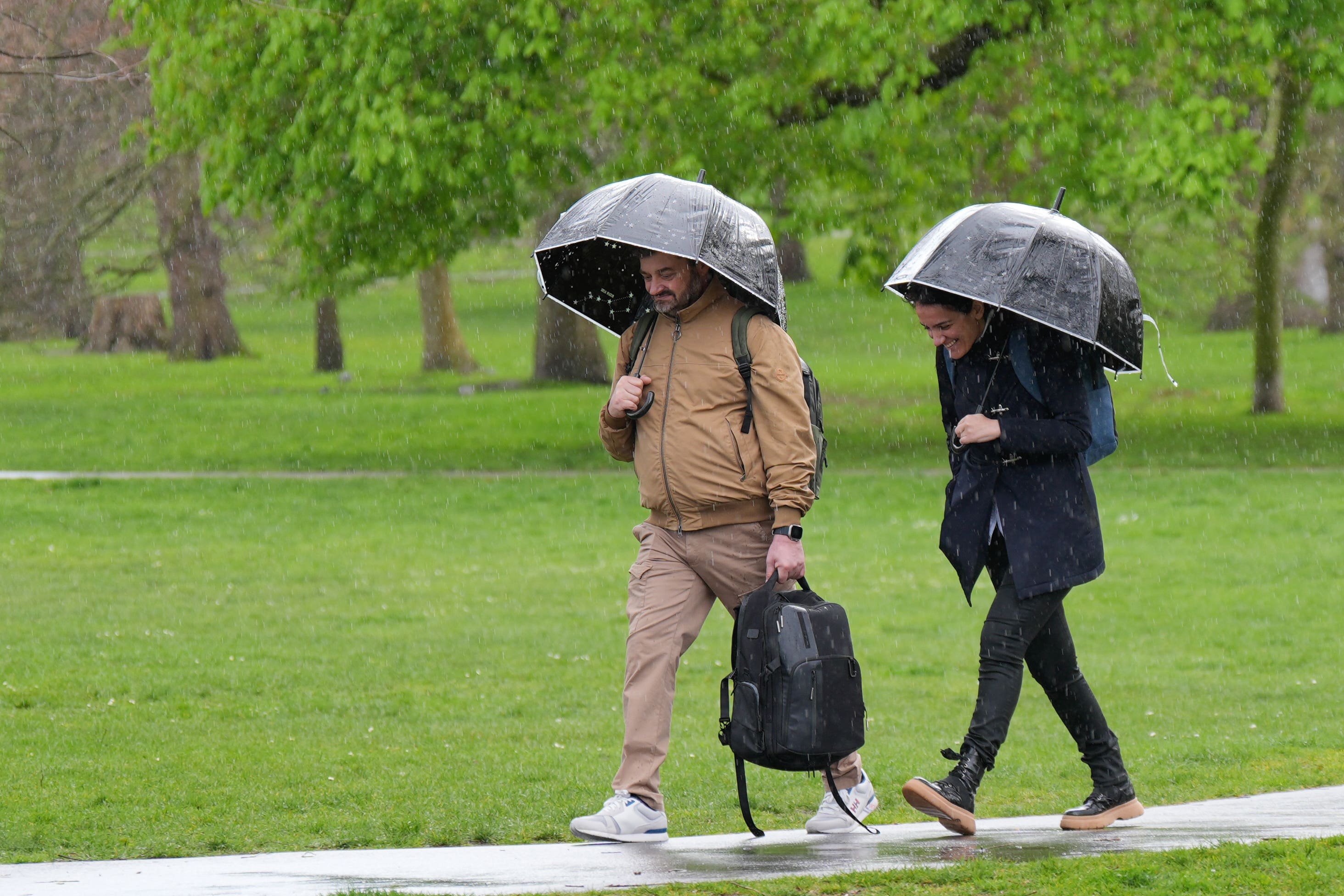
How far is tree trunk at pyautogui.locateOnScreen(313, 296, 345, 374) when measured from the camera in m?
39.7

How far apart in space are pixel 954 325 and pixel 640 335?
980 millimetres

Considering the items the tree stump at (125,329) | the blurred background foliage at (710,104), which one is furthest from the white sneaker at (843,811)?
the tree stump at (125,329)

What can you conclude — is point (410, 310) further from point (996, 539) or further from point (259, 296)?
point (996, 539)

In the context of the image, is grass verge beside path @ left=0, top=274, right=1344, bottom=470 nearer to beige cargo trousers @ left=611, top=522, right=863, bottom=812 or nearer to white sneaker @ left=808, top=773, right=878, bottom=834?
white sneaker @ left=808, top=773, right=878, bottom=834

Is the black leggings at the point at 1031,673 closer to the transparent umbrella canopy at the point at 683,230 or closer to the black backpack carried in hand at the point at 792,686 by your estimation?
the black backpack carried in hand at the point at 792,686

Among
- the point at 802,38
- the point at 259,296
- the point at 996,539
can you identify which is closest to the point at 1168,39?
the point at 802,38

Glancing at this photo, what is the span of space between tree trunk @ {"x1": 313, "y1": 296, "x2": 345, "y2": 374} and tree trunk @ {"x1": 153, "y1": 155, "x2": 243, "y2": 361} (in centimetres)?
261

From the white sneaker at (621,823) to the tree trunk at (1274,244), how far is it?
18692 mm

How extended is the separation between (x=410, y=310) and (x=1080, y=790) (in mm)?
50382

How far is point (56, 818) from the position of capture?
640 cm

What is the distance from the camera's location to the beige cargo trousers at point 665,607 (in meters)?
5.31

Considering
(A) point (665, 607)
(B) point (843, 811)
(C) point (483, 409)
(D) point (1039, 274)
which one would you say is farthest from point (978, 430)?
(C) point (483, 409)

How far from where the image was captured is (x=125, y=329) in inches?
1810

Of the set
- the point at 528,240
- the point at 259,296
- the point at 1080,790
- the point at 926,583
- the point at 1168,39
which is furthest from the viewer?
the point at 528,240
